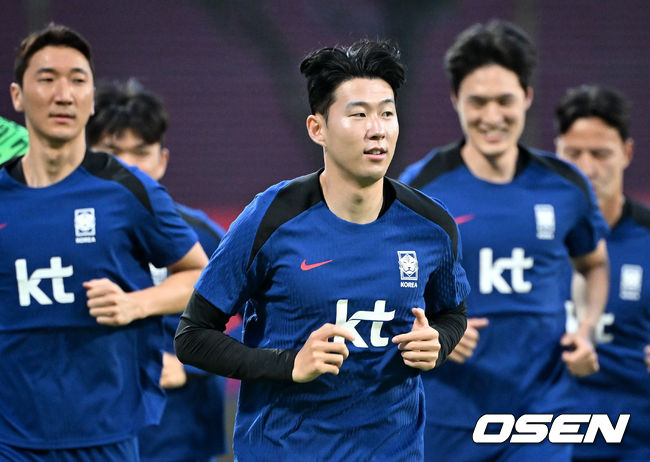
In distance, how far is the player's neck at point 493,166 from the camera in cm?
490

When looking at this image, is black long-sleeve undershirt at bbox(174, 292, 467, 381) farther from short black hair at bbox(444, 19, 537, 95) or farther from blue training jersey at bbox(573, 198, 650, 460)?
blue training jersey at bbox(573, 198, 650, 460)

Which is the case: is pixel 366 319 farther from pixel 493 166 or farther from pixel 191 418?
pixel 191 418

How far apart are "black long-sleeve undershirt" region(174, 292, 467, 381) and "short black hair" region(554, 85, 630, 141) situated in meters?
3.24

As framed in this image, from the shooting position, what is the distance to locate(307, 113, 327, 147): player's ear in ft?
11.0

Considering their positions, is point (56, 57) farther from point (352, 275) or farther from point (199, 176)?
point (199, 176)

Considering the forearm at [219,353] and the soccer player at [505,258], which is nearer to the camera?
the forearm at [219,353]

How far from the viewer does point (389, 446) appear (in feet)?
10.7

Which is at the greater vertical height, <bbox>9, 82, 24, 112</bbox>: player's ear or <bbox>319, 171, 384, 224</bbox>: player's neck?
<bbox>9, 82, 24, 112</bbox>: player's ear

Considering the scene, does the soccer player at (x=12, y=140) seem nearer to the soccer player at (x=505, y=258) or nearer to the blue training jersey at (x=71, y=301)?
the blue training jersey at (x=71, y=301)

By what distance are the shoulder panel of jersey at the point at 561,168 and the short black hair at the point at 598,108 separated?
0.97 meters

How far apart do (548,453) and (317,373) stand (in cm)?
174

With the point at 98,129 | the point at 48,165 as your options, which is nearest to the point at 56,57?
the point at 48,165

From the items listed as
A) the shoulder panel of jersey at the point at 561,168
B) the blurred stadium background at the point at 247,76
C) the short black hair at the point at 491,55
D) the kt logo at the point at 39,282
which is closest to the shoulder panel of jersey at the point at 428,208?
the kt logo at the point at 39,282

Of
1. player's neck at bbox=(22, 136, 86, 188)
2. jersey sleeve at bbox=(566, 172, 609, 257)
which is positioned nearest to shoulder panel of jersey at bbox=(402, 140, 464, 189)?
jersey sleeve at bbox=(566, 172, 609, 257)
